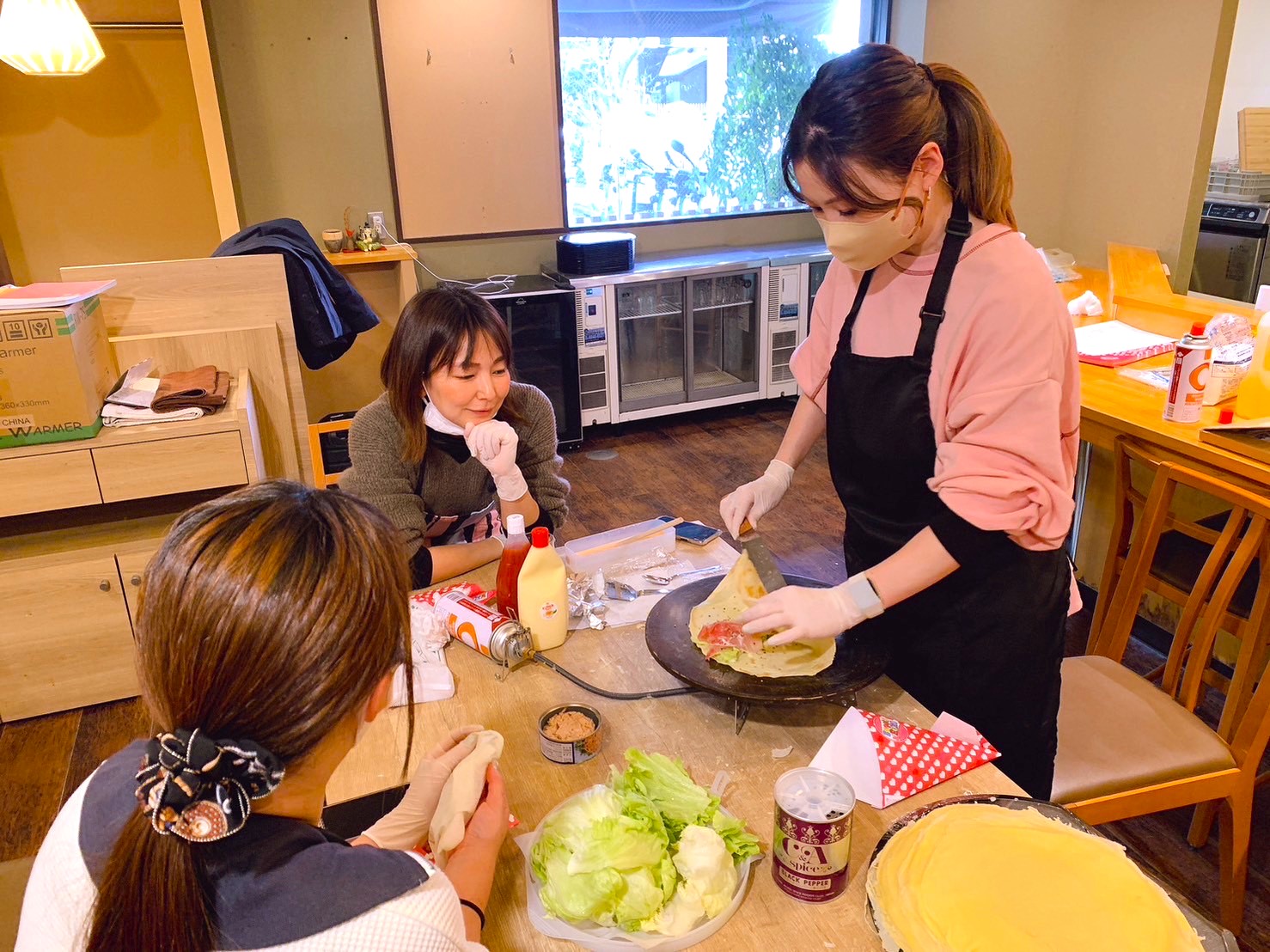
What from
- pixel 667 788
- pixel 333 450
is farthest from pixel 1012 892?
pixel 333 450

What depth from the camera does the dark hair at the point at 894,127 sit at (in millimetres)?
1219

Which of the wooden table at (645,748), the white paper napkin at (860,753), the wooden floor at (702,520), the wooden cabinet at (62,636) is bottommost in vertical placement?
the wooden floor at (702,520)

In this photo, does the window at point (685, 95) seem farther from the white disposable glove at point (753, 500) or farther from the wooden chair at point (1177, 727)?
the wooden chair at point (1177, 727)

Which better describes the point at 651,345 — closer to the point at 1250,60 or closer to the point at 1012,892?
the point at 1250,60

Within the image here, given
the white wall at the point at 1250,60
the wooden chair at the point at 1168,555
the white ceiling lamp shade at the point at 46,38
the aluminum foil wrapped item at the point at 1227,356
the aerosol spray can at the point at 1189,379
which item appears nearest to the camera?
the wooden chair at the point at 1168,555

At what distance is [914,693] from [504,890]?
830 mm

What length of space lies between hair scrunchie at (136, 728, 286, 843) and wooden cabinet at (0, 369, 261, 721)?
1.94 meters

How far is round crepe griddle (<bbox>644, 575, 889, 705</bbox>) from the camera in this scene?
1.23 m

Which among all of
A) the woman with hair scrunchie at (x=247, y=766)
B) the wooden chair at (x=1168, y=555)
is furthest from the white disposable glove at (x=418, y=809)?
the wooden chair at (x=1168, y=555)

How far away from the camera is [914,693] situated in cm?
153

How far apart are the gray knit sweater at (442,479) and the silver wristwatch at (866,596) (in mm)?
862

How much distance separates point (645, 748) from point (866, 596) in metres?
0.38

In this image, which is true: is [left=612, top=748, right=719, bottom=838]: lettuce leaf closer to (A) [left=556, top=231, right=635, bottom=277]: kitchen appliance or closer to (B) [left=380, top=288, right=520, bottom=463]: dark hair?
(B) [left=380, top=288, right=520, bottom=463]: dark hair

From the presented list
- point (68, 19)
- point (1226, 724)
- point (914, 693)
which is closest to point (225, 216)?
point (68, 19)
